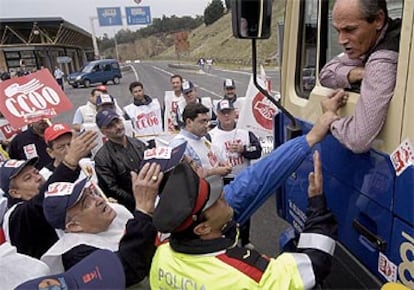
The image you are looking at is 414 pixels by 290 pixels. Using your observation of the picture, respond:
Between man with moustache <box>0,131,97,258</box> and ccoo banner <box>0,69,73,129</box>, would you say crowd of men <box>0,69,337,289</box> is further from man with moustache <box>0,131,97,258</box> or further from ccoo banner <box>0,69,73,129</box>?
ccoo banner <box>0,69,73,129</box>

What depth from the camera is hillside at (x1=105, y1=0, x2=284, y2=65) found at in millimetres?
3125

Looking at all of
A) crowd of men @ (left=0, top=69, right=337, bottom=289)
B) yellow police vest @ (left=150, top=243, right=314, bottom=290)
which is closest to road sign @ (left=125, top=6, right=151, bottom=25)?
crowd of men @ (left=0, top=69, right=337, bottom=289)

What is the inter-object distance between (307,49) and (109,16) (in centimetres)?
2641

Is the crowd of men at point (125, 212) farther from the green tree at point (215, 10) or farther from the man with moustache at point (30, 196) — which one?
the green tree at point (215, 10)

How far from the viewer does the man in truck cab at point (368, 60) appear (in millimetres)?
1431

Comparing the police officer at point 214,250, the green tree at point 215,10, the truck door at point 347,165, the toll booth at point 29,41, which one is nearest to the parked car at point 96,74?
the toll booth at point 29,41

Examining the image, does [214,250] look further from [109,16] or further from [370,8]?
[109,16]

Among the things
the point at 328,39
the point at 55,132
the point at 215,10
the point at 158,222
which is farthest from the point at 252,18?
the point at 215,10

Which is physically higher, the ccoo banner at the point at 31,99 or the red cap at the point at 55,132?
the ccoo banner at the point at 31,99

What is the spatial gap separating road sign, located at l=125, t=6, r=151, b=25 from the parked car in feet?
12.6

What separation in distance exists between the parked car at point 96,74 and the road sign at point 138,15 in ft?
12.6

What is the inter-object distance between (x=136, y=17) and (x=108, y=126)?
1026 inches

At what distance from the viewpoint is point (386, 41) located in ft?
4.94

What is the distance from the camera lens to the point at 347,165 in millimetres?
1660
